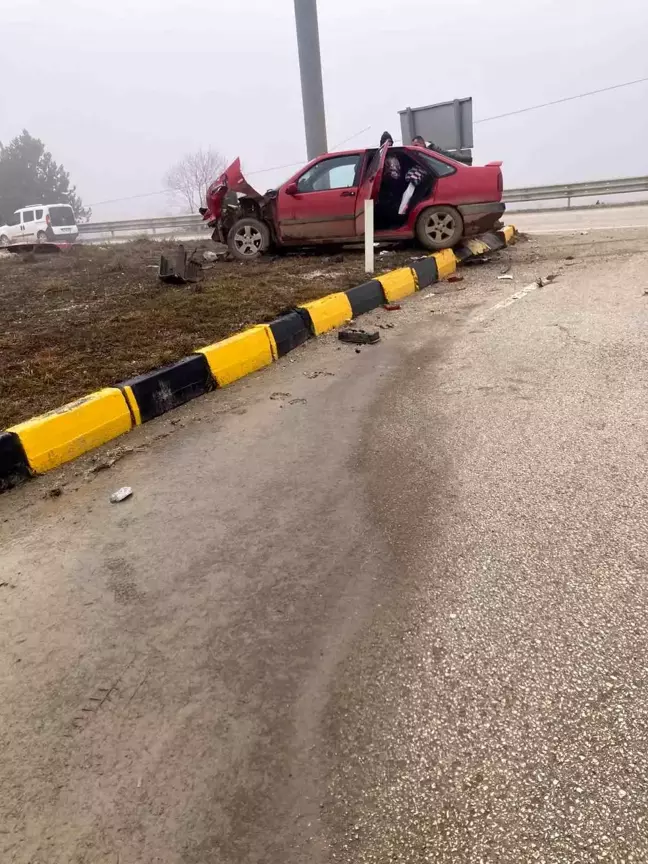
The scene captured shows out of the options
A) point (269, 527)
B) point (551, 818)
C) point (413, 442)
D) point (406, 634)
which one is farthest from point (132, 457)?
point (551, 818)

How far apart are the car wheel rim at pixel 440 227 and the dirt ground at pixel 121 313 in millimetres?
459

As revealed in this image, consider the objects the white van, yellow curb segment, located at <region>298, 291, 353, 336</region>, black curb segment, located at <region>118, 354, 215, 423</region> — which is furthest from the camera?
the white van

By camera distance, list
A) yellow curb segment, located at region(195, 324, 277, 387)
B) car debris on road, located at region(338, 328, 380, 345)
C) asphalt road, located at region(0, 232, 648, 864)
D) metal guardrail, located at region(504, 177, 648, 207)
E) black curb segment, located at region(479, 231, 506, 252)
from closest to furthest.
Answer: asphalt road, located at region(0, 232, 648, 864) < yellow curb segment, located at region(195, 324, 277, 387) < car debris on road, located at region(338, 328, 380, 345) < black curb segment, located at region(479, 231, 506, 252) < metal guardrail, located at region(504, 177, 648, 207)

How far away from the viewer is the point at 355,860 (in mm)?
1351

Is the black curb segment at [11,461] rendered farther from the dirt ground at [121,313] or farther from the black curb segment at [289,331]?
the black curb segment at [289,331]

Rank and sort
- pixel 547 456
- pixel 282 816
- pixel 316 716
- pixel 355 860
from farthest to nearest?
pixel 547 456
pixel 316 716
pixel 282 816
pixel 355 860

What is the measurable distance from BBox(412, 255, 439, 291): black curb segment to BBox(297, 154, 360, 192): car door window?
1.84 meters

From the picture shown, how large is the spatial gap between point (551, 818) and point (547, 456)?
6.10 ft

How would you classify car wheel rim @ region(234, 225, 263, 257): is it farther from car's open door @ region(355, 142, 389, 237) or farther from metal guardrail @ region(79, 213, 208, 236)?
metal guardrail @ region(79, 213, 208, 236)

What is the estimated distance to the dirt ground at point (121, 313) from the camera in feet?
14.1

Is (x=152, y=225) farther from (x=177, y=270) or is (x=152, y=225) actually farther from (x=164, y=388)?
(x=164, y=388)

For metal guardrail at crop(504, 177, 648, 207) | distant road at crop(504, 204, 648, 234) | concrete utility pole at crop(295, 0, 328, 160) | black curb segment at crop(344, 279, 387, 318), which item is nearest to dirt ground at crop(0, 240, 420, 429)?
black curb segment at crop(344, 279, 387, 318)

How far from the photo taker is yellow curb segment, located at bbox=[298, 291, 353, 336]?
5688 mm

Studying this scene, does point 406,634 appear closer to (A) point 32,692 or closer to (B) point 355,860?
(B) point 355,860
